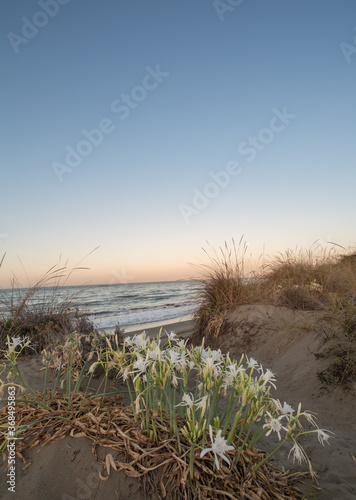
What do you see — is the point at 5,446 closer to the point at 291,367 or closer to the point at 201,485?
the point at 201,485

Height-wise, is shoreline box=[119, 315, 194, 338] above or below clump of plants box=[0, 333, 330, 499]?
below

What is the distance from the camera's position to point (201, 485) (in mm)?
1614

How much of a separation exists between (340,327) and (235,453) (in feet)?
10.9

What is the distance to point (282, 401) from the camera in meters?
3.91

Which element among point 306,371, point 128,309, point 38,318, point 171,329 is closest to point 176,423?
point 306,371

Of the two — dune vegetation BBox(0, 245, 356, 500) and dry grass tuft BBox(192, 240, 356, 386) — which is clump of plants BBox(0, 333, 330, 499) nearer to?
dune vegetation BBox(0, 245, 356, 500)

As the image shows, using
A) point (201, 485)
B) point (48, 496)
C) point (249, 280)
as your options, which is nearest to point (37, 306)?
point (249, 280)

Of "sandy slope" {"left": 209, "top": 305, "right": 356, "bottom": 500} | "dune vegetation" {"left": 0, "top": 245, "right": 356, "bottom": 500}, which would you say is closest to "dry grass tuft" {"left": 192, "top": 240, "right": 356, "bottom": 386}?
"sandy slope" {"left": 209, "top": 305, "right": 356, "bottom": 500}

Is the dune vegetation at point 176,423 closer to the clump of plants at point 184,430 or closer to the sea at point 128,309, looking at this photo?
the clump of plants at point 184,430

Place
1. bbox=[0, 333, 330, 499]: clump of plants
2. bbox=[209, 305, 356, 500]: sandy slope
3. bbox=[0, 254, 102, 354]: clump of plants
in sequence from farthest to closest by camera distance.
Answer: bbox=[0, 254, 102, 354]: clump of plants → bbox=[209, 305, 356, 500]: sandy slope → bbox=[0, 333, 330, 499]: clump of plants

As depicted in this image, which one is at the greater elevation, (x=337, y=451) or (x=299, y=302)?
(x=299, y=302)

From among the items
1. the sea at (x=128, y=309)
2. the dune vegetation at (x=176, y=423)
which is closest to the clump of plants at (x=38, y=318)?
the sea at (x=128, y=309)

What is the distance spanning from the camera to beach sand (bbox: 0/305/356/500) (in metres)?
1.71

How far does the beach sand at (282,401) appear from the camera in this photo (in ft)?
5.61
